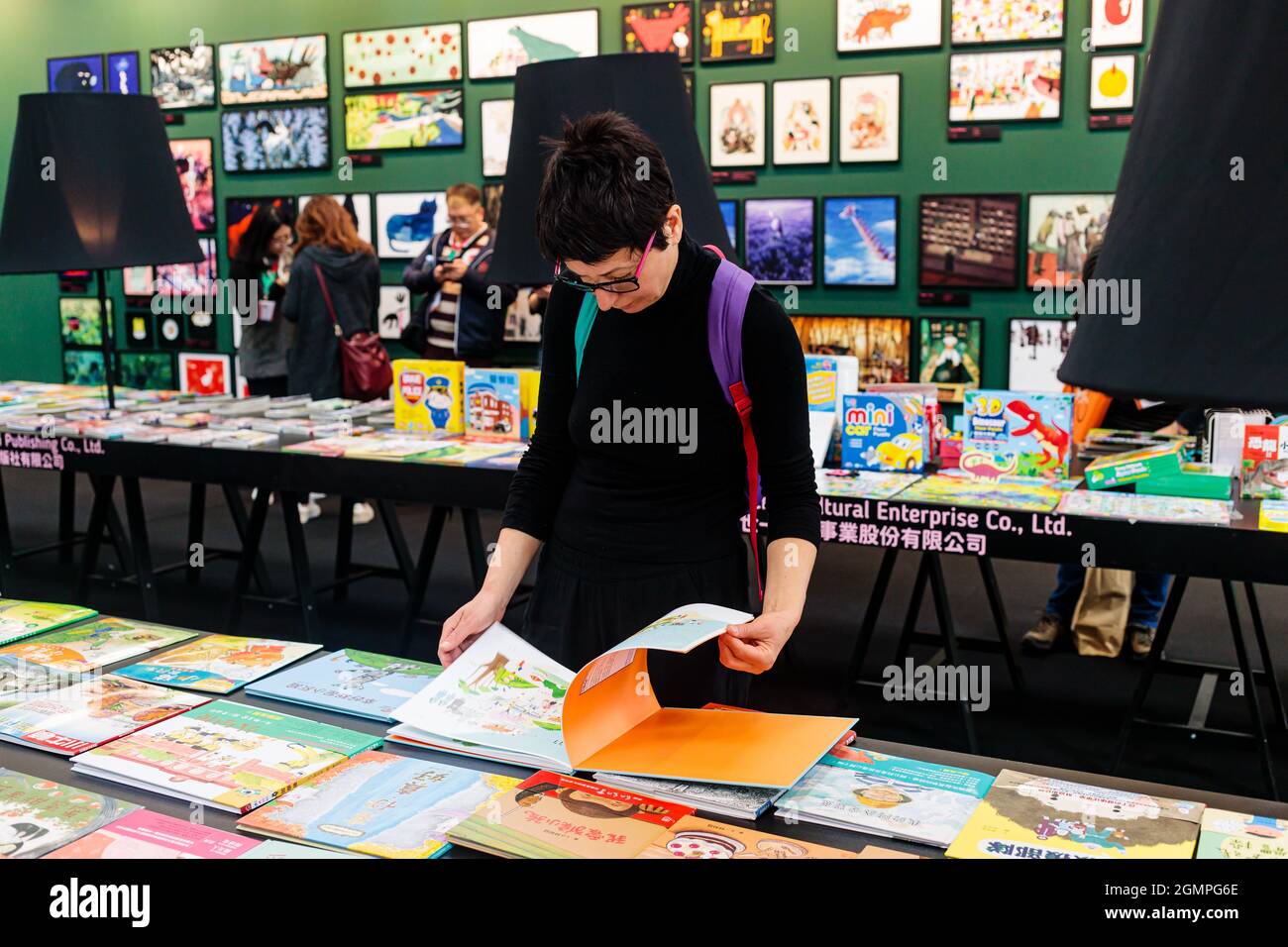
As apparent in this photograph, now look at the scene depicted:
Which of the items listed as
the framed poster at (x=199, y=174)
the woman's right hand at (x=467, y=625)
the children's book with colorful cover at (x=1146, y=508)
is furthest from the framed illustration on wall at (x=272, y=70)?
the woman's right hand at (x=467, y=625)

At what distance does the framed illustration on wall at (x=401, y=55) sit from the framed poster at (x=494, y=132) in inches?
11.7

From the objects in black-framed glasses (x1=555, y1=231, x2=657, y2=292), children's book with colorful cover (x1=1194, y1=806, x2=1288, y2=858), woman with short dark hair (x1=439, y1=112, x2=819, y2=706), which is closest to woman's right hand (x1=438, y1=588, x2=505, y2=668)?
woman with short dark hair (x1=439, y1=112, x2=819, y2=706)

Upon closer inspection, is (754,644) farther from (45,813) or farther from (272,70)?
(272,70)

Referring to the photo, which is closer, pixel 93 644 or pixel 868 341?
pixel 93 644

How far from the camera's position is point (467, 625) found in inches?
80.0

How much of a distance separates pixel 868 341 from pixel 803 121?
124 centimetres

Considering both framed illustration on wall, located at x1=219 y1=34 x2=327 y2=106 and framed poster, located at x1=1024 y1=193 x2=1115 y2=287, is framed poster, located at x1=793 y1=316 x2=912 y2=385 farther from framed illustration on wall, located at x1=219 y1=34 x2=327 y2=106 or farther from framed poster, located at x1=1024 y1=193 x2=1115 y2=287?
framed illustration on wall, located at x1=219 y1=34 x2=327 y2=106

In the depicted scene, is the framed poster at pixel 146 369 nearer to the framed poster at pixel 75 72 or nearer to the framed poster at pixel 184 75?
the framed poster at pixel 184 75

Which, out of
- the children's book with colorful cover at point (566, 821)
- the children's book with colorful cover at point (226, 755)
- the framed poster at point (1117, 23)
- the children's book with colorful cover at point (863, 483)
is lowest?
the children's book with colorful cover at point (566, 821)

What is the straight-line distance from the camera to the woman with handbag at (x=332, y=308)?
20.8ft

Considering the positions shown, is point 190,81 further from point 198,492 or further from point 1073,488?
point 1073,488

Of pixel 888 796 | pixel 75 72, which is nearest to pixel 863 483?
pixel 888 796

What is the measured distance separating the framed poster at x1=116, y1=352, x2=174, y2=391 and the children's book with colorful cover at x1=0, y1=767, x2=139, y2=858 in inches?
305

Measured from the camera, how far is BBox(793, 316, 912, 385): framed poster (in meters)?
6.70
